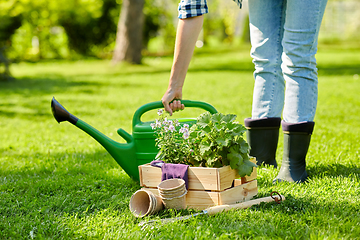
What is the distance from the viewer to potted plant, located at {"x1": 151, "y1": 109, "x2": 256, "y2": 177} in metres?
1.78

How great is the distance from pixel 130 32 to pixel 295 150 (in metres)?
8.92

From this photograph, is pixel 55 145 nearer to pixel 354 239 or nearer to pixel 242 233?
pixel 242 233

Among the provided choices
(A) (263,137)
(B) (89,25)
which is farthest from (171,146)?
(B) (89,25)

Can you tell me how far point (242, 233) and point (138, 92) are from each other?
5.14m

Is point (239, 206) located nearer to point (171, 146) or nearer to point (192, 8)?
point (171, 146)

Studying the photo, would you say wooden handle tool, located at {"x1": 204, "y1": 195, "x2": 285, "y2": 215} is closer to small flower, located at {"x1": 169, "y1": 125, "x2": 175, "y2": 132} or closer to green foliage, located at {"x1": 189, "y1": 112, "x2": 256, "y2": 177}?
green foliage, located at {"x1": 189, "y1": 112, "x2": 256, "y2": 177}

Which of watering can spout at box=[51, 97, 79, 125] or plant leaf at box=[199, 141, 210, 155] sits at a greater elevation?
watering can spout at box=[51, 97, 79, 125]

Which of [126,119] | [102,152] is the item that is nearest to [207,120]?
[102,152]

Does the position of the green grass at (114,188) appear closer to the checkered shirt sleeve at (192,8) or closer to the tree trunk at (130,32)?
the checkered shirt sleeve at (192,8)

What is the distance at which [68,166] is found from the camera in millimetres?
2613

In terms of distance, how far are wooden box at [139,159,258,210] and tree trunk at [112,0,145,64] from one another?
8853 millimetres

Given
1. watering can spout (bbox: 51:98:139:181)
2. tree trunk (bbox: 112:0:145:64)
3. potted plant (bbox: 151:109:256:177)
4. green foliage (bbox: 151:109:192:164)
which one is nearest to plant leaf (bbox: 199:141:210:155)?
potted plant (bbox: 151:109:256:177)

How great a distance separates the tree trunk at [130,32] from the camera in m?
10.2

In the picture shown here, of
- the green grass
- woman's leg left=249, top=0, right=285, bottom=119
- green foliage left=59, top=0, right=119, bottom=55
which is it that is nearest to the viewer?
the green grass
